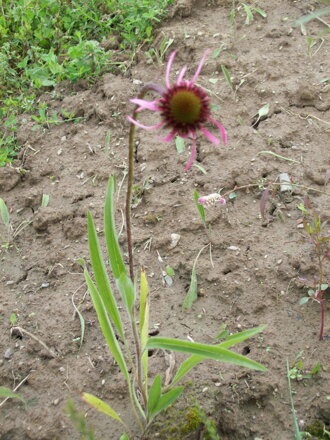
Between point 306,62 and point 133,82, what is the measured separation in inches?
36.7

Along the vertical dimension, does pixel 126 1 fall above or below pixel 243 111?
above

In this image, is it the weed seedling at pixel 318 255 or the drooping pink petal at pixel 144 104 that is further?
the weed seedling at pixel 318 255

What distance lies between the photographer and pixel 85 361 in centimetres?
201

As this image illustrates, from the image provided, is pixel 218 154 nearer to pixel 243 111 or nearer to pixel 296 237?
pixel 243 111

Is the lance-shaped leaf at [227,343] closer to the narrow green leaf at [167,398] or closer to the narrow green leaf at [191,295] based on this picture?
the narrow green leaf at [167,398]

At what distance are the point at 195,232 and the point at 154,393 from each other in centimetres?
88

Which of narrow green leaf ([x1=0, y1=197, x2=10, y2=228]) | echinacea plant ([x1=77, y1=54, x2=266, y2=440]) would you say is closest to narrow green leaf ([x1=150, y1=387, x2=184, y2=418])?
echinacea plant ([x1=77, y1=54, x2=266, y2=440])

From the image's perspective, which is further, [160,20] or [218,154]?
[160,20]

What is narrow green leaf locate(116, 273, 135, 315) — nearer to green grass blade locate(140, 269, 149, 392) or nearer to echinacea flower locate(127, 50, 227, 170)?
green grass blade locate(140, 269, 149, 392)

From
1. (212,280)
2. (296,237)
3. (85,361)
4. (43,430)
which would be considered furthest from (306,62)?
(43,430)

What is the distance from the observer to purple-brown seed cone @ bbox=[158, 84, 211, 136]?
1.34 m

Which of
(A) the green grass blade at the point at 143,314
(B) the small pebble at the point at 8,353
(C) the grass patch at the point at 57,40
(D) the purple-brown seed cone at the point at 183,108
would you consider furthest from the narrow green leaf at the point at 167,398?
(C) the grass patch at the point at 57,40

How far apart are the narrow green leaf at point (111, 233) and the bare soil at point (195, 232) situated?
50 cm

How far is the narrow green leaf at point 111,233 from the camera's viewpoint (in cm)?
164
